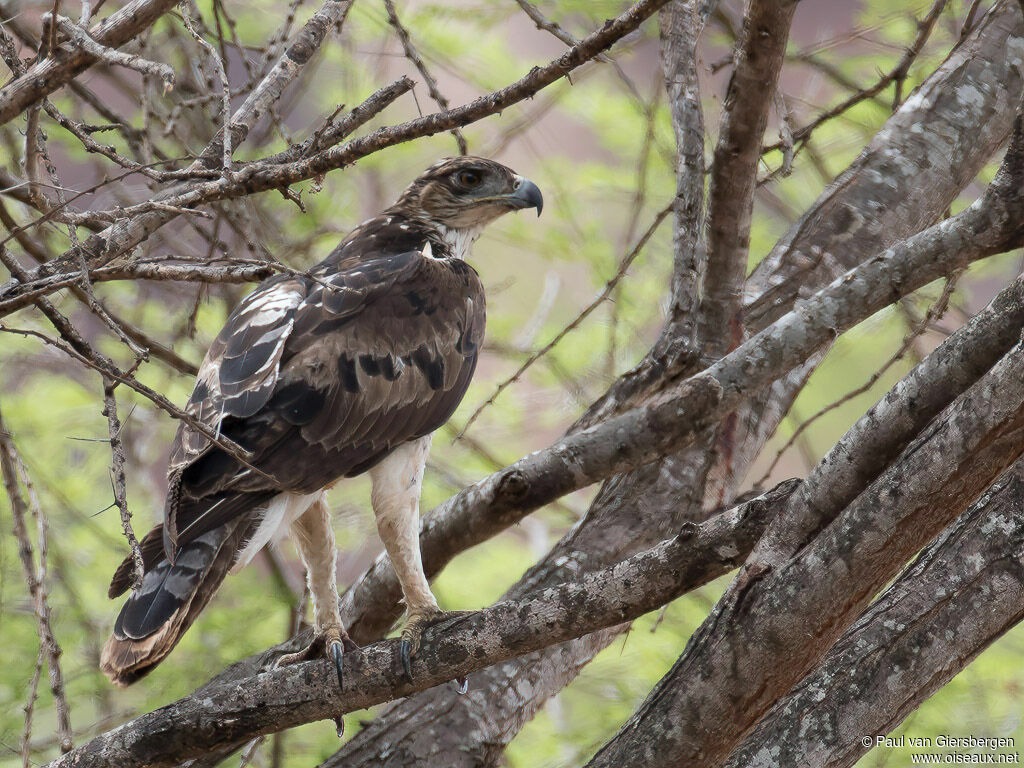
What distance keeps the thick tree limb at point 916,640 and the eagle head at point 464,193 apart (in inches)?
105

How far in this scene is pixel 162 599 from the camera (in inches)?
126

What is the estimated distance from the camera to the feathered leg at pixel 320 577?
3.99 metres

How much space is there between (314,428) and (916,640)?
201cm

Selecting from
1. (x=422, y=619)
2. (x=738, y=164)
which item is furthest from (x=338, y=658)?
(x=738, y=164)

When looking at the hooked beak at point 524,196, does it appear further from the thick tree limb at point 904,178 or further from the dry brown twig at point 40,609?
the dry brown twig at point 40,609

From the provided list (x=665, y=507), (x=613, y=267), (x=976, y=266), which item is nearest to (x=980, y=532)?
(x=665, y=507)

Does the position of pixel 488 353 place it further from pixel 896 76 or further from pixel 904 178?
pixel 896 76

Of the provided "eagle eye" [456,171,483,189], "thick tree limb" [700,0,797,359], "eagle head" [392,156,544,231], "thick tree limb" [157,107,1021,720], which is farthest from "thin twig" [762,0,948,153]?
"eagle eye" [456,171,483,189]

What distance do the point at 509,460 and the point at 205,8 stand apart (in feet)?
10.1

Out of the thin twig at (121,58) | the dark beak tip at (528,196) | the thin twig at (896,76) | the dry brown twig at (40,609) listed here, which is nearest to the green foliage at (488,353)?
the dark beak tip at (528,196)

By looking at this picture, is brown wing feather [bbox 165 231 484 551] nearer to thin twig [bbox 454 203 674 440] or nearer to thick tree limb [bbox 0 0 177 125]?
thin twig [bbox 454 203 674 440]

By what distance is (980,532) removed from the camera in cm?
263

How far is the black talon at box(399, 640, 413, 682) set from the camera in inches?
116

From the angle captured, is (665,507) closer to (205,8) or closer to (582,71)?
(582,71)
